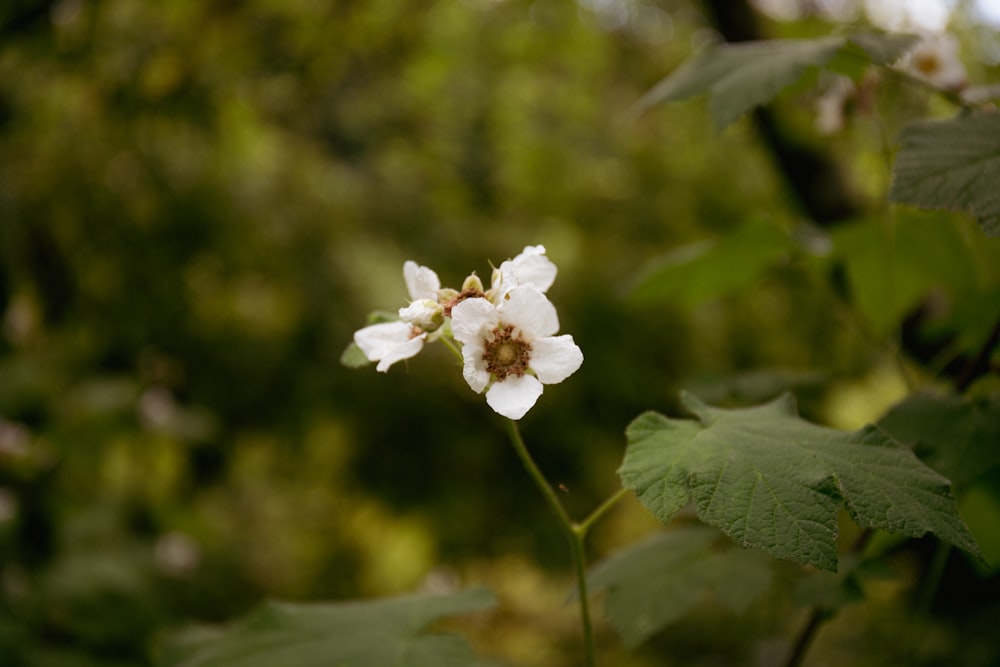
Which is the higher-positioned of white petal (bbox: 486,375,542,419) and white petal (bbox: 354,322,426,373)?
white petal (bbox: 354,322,426,373)

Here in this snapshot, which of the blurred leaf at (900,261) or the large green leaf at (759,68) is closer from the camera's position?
the large green leaf at (759,68)

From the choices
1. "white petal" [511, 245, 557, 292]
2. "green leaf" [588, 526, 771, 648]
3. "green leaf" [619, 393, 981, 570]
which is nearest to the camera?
"green leaf" [619, 393, 981, 570]

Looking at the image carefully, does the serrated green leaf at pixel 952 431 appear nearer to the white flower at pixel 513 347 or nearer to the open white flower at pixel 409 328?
the white flower at pixel 513 347

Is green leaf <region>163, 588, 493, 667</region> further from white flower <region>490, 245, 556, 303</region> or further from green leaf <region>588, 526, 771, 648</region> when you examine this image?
white flower <region>490, 245, 556, 303</region>

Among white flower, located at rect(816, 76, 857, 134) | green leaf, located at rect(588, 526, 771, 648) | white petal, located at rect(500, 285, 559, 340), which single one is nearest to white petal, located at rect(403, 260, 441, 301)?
white petal, located at rect(500, 285, 559, 340)

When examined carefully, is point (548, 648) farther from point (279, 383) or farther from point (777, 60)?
point (777, 60)

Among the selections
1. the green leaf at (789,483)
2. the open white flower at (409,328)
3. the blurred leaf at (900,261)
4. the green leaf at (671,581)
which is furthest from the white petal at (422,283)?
the blurred leaf at (900,261)
